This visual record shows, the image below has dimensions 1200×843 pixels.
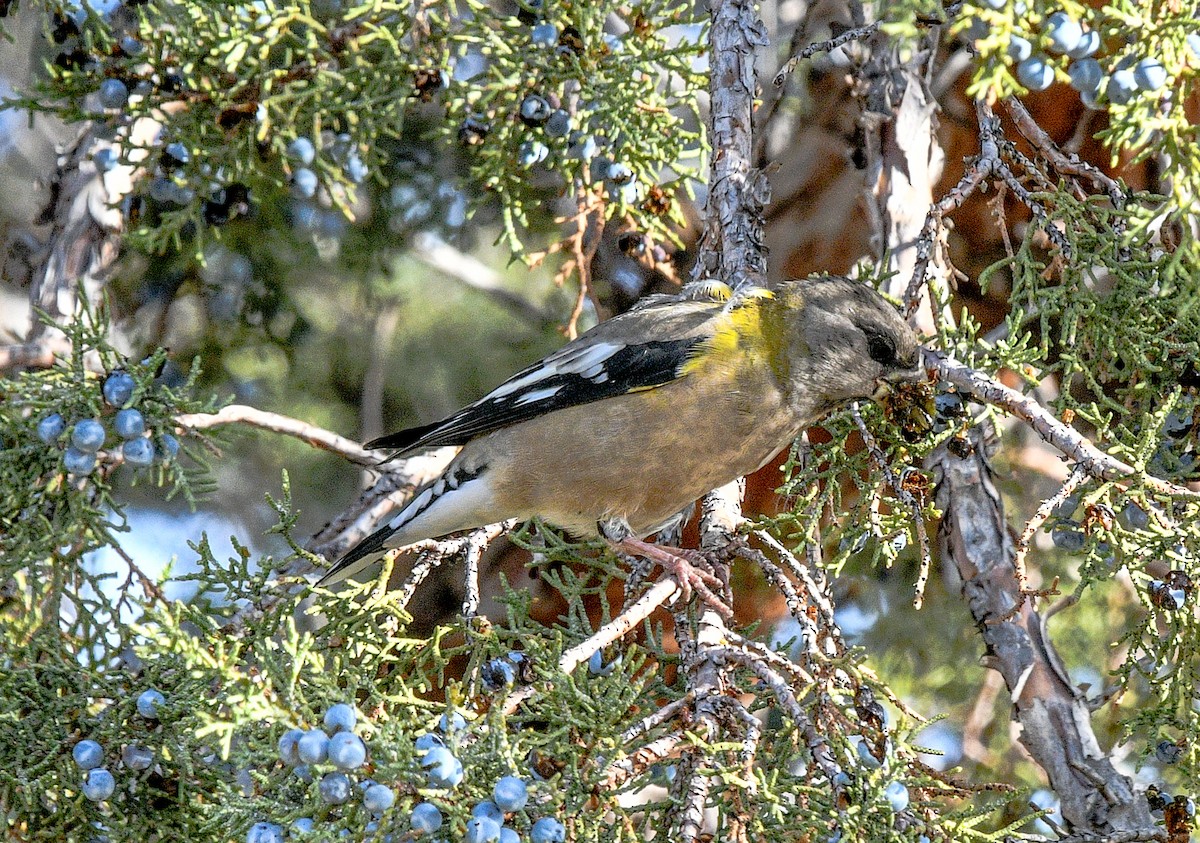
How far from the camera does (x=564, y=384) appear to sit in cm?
392

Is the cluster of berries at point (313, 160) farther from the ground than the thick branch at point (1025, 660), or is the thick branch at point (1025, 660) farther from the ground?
the cluster of berries at point (313, 160)

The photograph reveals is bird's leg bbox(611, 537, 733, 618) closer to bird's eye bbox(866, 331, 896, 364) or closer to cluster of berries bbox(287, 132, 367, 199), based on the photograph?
bird's eye bbox(866, 331, 896, 364)

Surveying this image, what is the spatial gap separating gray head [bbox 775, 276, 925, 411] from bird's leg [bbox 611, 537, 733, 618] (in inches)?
27.1

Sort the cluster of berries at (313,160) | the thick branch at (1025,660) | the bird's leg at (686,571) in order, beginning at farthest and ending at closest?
the cluster of berries at (313,160)
the thick branch at (1025,660)
the bird's leg at (686,571)

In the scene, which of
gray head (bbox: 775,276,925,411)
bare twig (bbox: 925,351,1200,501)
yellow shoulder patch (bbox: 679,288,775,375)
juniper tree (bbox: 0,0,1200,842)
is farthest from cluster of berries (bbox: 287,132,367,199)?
bare twig (bbox: 925,351,1200,501)

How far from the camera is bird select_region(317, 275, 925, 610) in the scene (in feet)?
11.9

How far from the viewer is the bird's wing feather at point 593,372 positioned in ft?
12.4

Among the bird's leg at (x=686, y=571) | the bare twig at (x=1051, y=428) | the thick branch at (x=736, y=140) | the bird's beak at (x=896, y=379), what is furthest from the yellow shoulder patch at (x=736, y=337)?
the bare twig at (x=1051, y=428)

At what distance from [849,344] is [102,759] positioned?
245 centimetres

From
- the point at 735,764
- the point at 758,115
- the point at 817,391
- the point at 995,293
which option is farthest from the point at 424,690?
the point at 995,293

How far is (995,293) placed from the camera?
5.29 metres

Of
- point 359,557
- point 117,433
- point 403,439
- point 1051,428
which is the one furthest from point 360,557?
point 1051,428

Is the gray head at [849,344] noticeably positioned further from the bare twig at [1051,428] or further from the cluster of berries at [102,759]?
the cluster of berries at [102,759]

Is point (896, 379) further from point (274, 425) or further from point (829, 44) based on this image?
point (274, 425)
